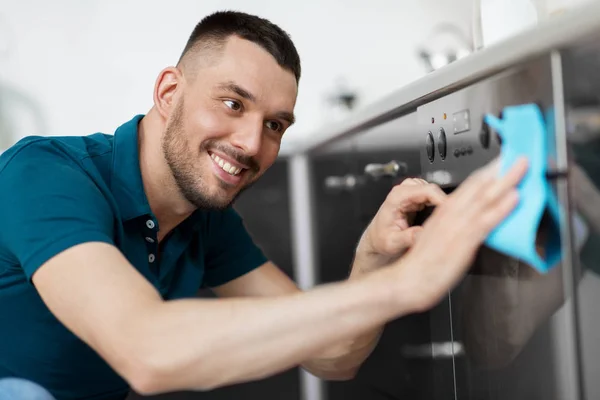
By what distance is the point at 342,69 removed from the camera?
2504 mm

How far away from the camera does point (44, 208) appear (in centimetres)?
80

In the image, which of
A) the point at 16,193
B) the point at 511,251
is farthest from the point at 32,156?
the point at 511,251

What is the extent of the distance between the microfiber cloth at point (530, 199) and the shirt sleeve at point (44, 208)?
445mm

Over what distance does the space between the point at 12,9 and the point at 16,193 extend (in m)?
1.71

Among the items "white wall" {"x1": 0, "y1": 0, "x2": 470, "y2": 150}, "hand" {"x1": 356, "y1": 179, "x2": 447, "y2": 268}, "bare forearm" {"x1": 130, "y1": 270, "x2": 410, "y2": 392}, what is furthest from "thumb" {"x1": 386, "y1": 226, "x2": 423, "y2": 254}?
"white wall" {"x1": 0, "y1": 0, "x2": 470, "y2": 150}

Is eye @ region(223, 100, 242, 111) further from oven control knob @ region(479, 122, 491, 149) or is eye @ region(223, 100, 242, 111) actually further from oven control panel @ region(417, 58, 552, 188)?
oven control knob @ region(479, 122, 491, 149)

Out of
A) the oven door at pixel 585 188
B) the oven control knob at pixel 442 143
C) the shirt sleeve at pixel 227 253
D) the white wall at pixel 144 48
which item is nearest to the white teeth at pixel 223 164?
the shirt sleeve at pixel 227 253

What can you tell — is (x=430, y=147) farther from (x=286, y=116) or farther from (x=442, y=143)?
(x=286, y=116)

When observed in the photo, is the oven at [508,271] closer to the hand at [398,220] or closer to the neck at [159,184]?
the hand at [398,220]

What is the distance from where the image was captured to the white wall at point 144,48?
2.29 metres

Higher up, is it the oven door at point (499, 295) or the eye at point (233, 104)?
the eye at point (233, 104)

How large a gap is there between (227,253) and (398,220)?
474 millimetres

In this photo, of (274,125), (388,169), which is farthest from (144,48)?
(388,169)

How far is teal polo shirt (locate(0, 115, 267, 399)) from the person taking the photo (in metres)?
0.80
